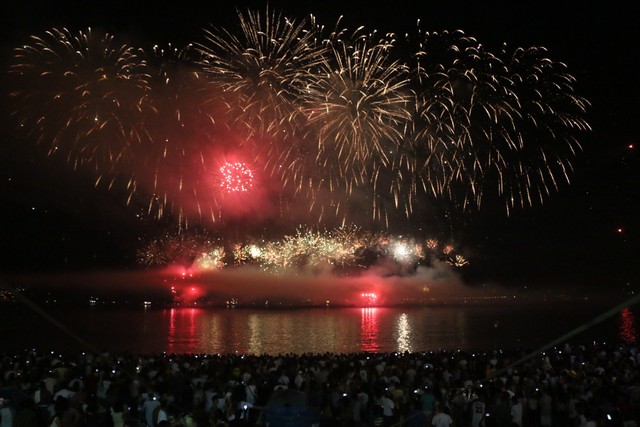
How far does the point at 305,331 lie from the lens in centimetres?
4431

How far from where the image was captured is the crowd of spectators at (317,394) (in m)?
8.08

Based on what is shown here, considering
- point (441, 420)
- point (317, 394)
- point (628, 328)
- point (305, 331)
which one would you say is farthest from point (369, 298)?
point (441, 420)

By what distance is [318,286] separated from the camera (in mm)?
71750

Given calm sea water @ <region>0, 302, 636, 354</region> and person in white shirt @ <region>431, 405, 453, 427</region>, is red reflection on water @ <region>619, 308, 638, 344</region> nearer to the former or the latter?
calm sea water @ <region>0, 302, 636, 354</region>

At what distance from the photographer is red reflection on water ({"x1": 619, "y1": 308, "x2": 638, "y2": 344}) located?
132 ft

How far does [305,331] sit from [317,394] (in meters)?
34.0

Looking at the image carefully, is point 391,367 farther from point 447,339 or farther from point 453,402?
point 447,339

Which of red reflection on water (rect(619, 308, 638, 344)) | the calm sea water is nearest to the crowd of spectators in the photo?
the calm sea water

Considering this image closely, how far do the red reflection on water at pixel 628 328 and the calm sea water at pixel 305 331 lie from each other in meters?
0.07

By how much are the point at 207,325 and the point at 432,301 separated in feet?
129

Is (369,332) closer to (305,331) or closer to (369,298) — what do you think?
(305,331)

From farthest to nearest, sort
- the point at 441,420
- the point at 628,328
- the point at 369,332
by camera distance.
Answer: the point at 628,328, the point at 369,332, the point at 441,420

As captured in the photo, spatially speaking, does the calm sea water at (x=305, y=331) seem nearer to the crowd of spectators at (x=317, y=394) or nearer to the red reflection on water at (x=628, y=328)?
the red reflection on water at (x=628, y=328)

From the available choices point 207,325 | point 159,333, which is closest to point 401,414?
point 159,333
